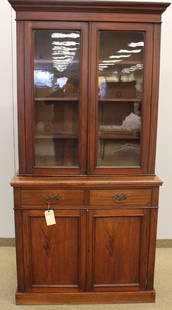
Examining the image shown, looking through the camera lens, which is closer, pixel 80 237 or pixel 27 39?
pixel 27 39

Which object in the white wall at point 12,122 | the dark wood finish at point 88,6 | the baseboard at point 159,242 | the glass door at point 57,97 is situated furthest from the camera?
the baseboard at point 159,242

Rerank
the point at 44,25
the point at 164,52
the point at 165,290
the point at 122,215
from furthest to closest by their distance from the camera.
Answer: the point at 164,52
the point at 165,290
the point at 122,215
the point at 44,25

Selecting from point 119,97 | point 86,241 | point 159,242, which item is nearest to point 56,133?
point 119,97

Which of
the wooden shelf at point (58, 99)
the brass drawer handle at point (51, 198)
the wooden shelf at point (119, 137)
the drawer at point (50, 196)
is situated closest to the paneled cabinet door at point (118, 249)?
the drawer at point (50, 196)

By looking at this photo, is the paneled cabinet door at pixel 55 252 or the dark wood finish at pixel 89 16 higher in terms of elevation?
the dark wood finish at pixel 89 16

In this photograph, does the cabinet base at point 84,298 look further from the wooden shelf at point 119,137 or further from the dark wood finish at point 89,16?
the dark wood finish at point 89,16

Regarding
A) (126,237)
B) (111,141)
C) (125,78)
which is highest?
(125,78)

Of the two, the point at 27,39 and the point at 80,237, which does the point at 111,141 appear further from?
the point at 27,39

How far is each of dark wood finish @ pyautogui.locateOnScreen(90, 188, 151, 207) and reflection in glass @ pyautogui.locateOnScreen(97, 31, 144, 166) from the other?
202 mm

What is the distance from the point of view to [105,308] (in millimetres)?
2111

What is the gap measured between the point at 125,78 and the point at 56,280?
5.02 ft

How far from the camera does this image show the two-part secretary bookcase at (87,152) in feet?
6.38

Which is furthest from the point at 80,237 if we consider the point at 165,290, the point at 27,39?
the point at 27,39

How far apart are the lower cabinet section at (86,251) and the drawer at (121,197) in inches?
2.3
